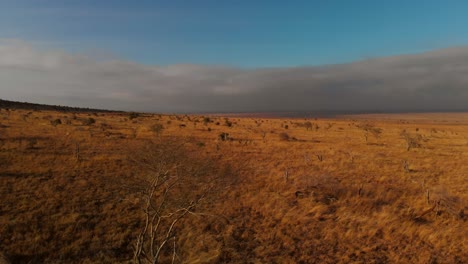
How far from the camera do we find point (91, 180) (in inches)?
702

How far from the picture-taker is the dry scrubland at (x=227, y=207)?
11.5 metres

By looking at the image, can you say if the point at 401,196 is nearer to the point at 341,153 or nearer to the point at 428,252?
the point at 428,252

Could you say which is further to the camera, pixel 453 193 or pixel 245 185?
pixel 245 185

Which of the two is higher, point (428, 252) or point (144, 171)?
point (144, 171)

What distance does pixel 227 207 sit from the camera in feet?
51.4

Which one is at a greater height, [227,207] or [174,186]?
[174,186]

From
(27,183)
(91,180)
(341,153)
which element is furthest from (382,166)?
(27,183)

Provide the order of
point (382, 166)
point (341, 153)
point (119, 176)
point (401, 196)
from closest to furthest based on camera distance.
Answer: point (401, 196) → point (119, 176) → point (382, 166) → point (341, 153)

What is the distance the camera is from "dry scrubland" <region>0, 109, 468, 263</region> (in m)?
11.5

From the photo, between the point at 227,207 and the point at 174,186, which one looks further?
the point at 174,186

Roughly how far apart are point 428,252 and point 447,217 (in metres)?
4.11

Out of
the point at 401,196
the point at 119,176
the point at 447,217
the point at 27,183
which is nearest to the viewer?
the point at 447,217

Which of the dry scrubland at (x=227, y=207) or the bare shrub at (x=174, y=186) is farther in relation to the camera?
the bare shrub at (x=174, y=186)

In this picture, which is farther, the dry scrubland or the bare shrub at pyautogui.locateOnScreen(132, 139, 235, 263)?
the bare shrub at pyautogui.locateOnScreen(132, 139, 235, 263)
